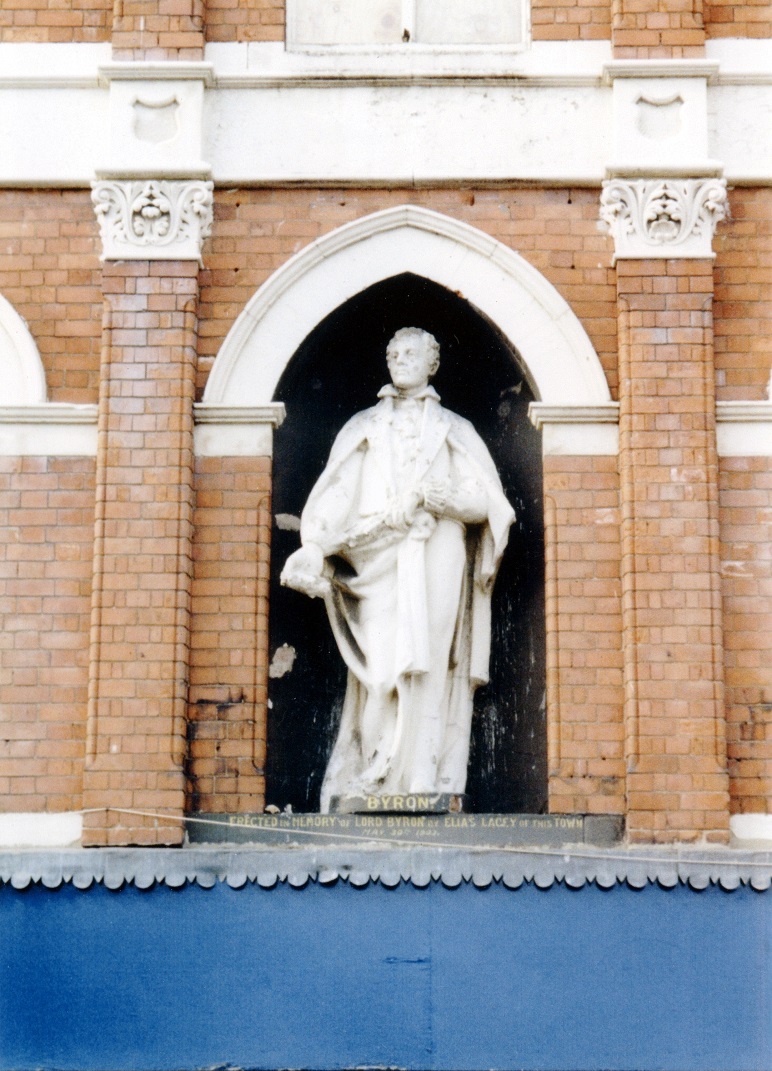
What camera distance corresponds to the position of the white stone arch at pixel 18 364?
11.5m

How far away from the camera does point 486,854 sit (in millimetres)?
10461

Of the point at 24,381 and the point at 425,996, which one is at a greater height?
the point at 24,381

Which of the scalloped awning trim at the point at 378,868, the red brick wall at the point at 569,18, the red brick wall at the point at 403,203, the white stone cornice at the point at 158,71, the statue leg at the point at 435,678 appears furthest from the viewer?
the red brick wall at the point at 569,18

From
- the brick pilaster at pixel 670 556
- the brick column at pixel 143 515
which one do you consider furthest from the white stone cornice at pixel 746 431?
the brick column at pixel 143 515

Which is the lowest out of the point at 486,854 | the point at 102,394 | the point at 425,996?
the point at 425,996

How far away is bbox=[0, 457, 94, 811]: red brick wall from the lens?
11.0 metres

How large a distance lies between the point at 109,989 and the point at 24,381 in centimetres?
323

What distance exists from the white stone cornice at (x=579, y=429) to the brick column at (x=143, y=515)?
1.82 meters

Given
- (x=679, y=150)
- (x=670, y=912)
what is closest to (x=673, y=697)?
(x=670, y=912)

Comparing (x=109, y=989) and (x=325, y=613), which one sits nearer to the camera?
(x=109, y=989)

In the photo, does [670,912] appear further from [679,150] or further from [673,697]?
[679,150]

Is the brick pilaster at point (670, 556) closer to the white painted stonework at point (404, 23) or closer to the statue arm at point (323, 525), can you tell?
the statue arm at point (323, 525)

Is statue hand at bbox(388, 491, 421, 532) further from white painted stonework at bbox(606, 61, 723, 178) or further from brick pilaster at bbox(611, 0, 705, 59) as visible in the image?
brick pilaster at bbox(611, 0, 705, 59)

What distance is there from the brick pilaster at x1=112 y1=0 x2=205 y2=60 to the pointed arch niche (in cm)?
129
